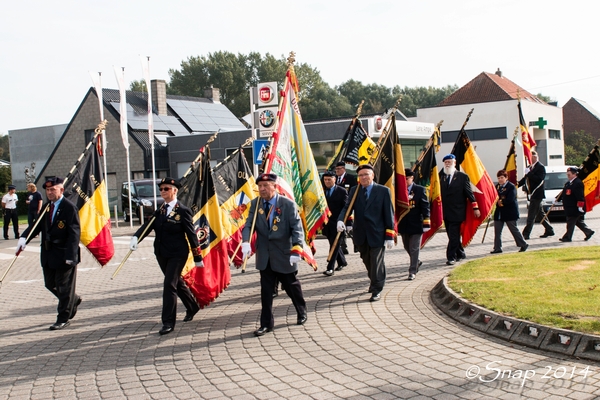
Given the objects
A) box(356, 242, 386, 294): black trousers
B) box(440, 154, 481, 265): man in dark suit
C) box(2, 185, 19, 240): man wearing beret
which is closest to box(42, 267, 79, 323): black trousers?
box(356, 242, 386, 294): black trousers

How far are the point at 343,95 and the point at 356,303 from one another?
→ 90971 millimetres

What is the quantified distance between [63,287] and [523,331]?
18.1ft

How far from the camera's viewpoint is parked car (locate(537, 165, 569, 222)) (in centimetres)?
1920

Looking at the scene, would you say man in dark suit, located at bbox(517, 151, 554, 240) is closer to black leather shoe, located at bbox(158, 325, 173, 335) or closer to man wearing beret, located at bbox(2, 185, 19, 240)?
black leather shoe, located at bbox(158, 325, 173, 335)

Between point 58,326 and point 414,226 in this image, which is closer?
point 58,326

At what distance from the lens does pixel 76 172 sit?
9.69 meters

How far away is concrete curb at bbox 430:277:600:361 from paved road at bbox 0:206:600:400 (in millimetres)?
117

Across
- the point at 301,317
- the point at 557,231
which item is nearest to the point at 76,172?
the point at 301,317

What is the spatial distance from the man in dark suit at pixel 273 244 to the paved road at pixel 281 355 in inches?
14.5

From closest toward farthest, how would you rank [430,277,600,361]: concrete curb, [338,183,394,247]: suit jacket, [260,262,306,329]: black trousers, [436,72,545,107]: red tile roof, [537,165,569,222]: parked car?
[430,277,600,361]: concrete curb
[260,262,306,329]: black trousers
[338,183,394,247]: suit jacket
[537,165,569,222]: parked car
[436,72,545,107]: red tile roof

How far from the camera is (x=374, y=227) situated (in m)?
8.75

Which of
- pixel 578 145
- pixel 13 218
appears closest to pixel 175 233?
pixel 13 218

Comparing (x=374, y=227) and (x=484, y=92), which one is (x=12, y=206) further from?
(x=484, y=92)

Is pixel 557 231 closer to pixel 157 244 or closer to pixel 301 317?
pixel 301 317
